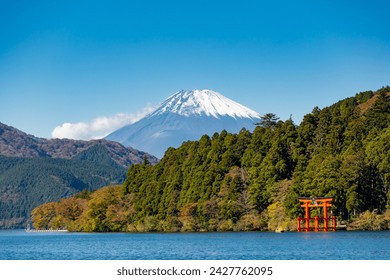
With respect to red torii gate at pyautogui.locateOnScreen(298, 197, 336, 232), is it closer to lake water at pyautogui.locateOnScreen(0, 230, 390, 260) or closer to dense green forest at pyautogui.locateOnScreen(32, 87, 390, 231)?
dense green forest at pyautogui.locateOnScreen(32, 87, 390, 231)

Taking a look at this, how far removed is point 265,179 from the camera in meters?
82.8

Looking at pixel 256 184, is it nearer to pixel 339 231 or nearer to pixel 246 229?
pixel 246 229

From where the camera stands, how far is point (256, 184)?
82000 mm

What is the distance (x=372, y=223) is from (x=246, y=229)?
1469 centimetres

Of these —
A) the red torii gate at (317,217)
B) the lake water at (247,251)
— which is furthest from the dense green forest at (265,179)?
the lake water at (247,251)

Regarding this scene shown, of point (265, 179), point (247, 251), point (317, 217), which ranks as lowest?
point (247, 251)

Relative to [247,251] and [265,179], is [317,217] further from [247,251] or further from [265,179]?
[247,251]

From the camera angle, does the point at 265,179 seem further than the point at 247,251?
Yes

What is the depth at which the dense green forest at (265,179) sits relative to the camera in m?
74.1

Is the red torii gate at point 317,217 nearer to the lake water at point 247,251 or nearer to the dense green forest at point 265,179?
the dense green forest at point 265,179

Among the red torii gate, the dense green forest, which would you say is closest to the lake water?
the red torii gate

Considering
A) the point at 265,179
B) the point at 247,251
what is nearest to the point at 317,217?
the point at 265,179
